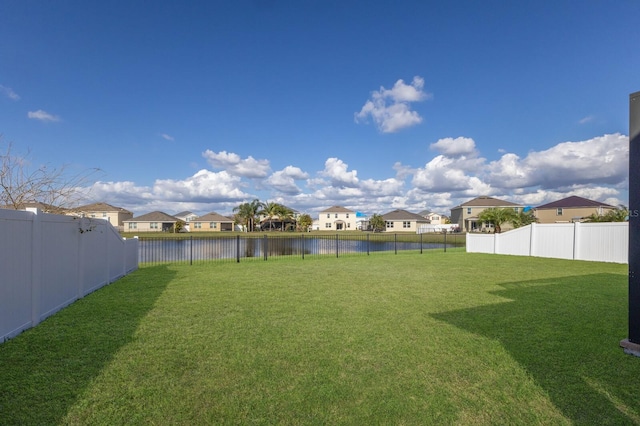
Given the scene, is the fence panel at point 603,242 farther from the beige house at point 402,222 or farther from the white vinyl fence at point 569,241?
the beige house at point 402,222

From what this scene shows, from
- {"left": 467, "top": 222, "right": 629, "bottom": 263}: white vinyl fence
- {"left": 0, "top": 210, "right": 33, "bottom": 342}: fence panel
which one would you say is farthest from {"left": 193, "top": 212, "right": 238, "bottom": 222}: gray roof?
{"left": 0, "top": 210, "right": 33, "bottom": 342}: fence panel

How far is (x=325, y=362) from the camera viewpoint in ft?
11.4

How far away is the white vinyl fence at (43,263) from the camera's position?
4.15m

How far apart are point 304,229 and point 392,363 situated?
6104 centimetres

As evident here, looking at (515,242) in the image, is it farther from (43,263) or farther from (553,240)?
(43,263)

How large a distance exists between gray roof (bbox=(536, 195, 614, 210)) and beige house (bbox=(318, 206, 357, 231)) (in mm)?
33083

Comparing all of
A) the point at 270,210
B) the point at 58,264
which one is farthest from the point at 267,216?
the point at 58,264

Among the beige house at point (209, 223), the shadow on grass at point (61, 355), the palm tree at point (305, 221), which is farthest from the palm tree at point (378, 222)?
the shadow on grass at point (61, 355)

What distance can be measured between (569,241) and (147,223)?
6208 cm

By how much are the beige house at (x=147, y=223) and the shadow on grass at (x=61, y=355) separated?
58282 millimetres

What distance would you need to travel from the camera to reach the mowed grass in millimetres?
2576

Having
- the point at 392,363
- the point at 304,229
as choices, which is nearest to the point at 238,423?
the point at 392,363

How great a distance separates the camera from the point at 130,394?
2.81 metres

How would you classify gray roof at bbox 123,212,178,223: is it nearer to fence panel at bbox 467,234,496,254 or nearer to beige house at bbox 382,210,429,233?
beige house at bbox 382,210,429,233
